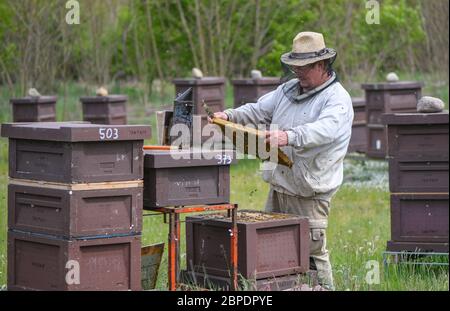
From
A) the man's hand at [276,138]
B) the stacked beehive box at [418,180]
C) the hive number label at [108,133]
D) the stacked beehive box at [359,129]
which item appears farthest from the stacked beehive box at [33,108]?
the hive number label at [108,133]

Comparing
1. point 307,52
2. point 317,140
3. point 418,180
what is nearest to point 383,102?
point 418,180

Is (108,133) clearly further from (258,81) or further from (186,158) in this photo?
(258,81)

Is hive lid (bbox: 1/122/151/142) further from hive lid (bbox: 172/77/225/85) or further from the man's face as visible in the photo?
hive lid (bbox: 172/77/225/85)

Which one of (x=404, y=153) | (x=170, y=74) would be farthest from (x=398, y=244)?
(x=170, y=74)

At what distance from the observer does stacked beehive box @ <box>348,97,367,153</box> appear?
51.1ft

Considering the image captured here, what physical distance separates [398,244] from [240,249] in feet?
7.19

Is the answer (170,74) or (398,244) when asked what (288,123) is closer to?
(398,244)

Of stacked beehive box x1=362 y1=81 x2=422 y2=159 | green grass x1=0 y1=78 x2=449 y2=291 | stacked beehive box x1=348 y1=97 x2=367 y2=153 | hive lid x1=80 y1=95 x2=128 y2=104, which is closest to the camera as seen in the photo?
green grass x1=0 y1=78 x2=449 y2=291

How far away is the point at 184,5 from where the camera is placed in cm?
2303

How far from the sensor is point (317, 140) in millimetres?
6203

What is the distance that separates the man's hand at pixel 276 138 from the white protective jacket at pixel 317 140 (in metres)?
0.25

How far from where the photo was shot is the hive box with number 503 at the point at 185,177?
18.8ft

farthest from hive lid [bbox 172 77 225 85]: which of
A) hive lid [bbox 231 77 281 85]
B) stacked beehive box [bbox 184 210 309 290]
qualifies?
stacked beehive box [bbox 184 210 309 290]

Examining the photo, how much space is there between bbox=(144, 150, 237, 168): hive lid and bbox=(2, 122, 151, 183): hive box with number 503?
124 millimetres
